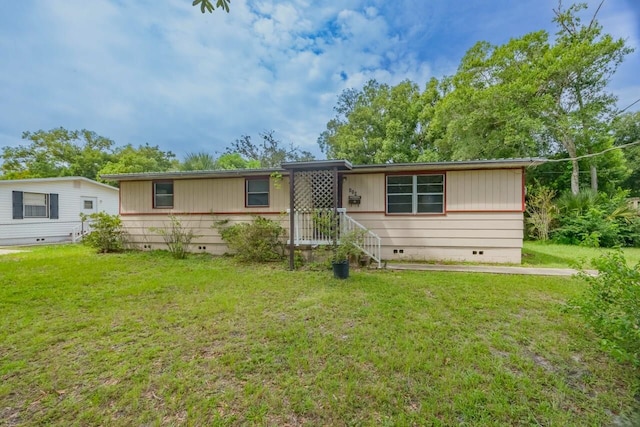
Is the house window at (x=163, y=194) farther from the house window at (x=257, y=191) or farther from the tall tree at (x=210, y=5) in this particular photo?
the tall tree at (x=210, y=5)

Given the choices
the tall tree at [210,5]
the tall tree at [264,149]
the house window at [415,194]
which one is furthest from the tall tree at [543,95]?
the tall tree at [210,5]

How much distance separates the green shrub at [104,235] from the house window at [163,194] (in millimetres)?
1329

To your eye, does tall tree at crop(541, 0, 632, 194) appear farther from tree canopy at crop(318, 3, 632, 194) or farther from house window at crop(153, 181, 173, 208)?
house window at crop(153, 181, 173, 208)

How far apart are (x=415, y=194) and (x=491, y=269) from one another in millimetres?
2552

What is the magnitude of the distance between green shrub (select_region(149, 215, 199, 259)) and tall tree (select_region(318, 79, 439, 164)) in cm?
1245

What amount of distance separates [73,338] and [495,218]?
841cm

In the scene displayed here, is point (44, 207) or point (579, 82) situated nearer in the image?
point (44, 207)

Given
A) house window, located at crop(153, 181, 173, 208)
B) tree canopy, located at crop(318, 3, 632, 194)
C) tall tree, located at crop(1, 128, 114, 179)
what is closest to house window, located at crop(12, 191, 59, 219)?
house window, located at crop(153, 181, 173, 208)

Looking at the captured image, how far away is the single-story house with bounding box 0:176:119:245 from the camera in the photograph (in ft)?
35.9

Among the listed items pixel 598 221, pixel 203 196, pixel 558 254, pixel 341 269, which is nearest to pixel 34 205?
pixel 203 196

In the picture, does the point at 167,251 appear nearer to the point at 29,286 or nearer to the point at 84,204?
the point at 29,286

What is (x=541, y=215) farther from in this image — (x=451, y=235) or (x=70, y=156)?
(x=70, y=156)

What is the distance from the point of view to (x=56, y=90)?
46.6 ft

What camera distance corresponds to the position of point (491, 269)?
6.50 meters
